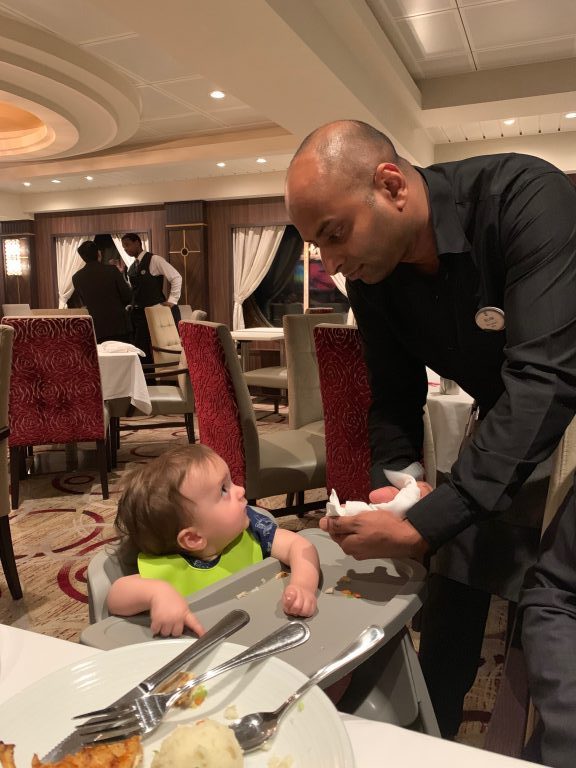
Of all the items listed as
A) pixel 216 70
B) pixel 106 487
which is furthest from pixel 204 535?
pixel 216 70

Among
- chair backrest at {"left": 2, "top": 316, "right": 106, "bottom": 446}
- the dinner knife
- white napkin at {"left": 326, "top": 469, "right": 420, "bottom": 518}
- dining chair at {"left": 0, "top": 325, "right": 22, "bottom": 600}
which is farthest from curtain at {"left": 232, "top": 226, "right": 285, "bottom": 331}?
the dinner knife

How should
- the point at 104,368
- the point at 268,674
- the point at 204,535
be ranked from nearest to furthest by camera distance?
1. the point at 268,674
2. the point at 204,535
3. the point at 104,368

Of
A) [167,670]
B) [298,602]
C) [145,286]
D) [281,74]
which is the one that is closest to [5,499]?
[298,602]

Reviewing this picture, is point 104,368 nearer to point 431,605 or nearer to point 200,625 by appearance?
point 431,605

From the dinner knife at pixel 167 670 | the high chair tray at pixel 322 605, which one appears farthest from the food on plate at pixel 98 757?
the high chair tray at pixel 322 605

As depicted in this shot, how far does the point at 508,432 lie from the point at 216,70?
4124mm

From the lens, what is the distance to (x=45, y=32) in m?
4.83

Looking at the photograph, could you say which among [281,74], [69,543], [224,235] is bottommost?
[69,543]

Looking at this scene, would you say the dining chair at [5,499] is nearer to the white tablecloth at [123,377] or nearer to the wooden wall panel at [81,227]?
the white tablecloth at [123,377]

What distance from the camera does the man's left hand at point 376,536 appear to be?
0.94 metres

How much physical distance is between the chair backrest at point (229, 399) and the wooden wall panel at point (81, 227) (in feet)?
A: 25.9

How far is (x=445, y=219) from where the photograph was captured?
1157 millimetres

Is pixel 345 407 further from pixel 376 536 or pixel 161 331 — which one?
pixel 161 331

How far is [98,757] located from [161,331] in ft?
20.2
